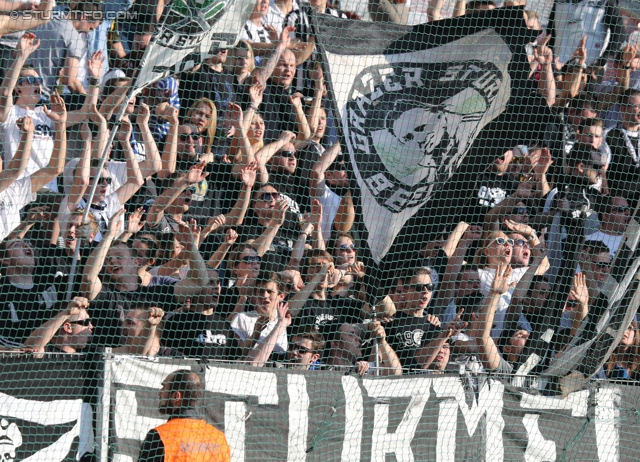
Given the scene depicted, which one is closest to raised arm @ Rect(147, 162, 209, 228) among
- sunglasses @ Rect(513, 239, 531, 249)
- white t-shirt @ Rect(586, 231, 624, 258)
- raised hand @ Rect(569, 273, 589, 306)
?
sunglasses @ Rect(513, 239, 531, 249)

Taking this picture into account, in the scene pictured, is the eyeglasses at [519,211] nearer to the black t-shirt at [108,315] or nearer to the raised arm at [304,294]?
the raised arm at [304,294]

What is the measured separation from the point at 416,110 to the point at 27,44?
97.2 inches

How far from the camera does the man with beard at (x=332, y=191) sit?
19.7 feet

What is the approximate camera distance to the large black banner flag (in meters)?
5.97

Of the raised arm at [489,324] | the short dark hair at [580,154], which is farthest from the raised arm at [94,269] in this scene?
the short dark hair at [580,154]

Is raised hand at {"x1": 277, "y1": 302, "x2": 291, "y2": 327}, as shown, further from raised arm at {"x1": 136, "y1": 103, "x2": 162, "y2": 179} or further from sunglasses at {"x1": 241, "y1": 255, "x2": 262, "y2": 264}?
raised arm at {"x1": 136, "y1": 103, "x2": 162, "y2": 179}

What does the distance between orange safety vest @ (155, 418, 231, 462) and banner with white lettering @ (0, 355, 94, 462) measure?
44.0 inches

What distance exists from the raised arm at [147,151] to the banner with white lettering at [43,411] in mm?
1394

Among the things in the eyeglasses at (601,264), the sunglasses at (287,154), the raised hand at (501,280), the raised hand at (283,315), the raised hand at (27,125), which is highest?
the raised hand at (27,125)

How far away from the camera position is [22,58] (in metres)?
5.28

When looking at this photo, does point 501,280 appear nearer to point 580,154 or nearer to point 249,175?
point 580,154

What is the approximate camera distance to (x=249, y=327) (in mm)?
5375

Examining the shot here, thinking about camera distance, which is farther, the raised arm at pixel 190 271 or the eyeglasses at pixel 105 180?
the eyeglasses at pixel 105 180

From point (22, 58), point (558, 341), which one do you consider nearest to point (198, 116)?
point (22, 58)
